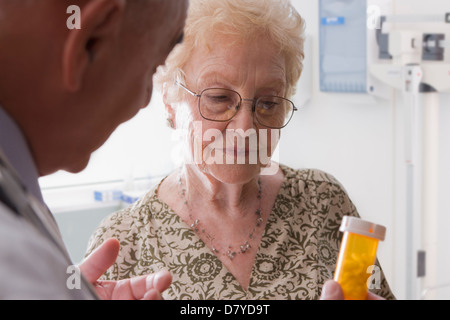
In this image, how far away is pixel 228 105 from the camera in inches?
53.9

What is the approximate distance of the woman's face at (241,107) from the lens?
1.35 meters

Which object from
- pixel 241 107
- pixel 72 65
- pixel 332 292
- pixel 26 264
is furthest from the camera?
pixel 241 107

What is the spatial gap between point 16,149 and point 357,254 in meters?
0.52

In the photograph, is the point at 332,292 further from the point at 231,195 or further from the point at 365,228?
the point at 231,195

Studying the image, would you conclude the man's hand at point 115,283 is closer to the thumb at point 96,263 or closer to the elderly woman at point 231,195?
the thumb at point 96,263

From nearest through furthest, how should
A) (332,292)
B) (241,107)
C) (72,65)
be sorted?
(72,65)
(332,292)
(241,107)

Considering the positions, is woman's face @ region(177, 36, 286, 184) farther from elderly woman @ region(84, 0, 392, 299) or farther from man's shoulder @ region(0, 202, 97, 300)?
man's shoulder @ region(0, 202, 97, 300)

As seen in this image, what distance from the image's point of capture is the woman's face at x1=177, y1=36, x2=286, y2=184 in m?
1.35

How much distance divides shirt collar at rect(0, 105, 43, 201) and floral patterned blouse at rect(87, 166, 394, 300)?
2.90ft

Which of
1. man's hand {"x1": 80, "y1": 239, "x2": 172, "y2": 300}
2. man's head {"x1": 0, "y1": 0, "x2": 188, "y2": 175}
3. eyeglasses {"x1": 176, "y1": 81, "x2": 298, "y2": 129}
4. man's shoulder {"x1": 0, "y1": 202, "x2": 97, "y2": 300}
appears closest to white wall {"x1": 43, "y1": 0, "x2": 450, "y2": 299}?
eyeglasses {"x1": 176, "y1": 81, "x2": 298, "y2": 129}

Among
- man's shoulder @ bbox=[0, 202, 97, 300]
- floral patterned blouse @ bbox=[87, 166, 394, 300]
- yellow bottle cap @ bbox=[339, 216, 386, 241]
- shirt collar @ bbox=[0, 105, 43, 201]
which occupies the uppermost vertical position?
shirt collar @ bbox=[0, 105, 43, 201]

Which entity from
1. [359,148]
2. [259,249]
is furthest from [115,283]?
[359,148]
